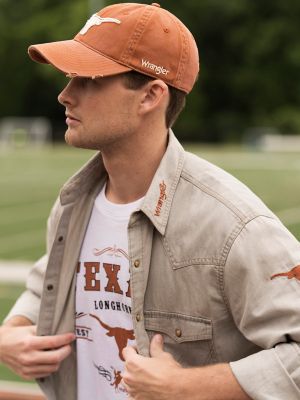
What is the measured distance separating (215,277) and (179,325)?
0.18 m

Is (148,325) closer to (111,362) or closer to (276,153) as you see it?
(111,362)

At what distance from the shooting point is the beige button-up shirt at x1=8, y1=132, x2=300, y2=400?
2277 millimetres

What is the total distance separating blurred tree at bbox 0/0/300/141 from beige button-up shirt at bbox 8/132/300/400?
40517 mm

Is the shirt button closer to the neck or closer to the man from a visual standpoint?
the man

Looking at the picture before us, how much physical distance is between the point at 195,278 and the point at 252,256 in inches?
7.2

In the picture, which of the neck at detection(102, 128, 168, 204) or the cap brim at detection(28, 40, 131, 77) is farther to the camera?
the neck at detection(102, 128, 168, 204)

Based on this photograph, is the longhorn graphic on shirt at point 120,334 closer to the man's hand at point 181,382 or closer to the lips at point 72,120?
the man's hand at point 181,382

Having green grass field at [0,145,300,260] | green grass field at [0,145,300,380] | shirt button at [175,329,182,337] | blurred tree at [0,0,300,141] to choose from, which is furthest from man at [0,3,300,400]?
blurred tree at [0,0,300,141]

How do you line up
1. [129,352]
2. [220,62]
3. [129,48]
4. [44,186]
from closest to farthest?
[129,352]
[129,48]
[44,186]
[220,62]

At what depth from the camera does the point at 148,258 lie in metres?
2.47

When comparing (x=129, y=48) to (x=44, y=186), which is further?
(x=44, y=186)

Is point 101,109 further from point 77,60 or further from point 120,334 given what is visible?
point 120,334

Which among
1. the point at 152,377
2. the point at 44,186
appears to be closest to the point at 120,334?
the point at 152,377

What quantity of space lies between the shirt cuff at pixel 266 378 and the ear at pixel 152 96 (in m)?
0.77
